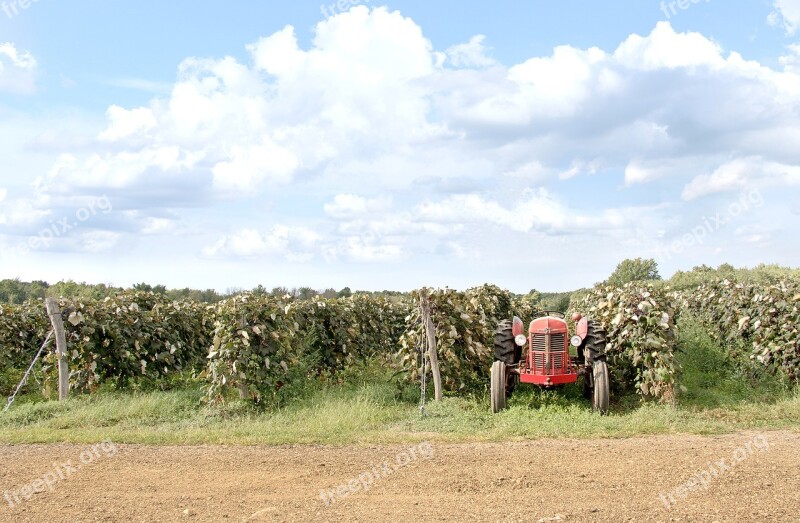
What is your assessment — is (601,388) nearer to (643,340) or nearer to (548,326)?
(548,326)

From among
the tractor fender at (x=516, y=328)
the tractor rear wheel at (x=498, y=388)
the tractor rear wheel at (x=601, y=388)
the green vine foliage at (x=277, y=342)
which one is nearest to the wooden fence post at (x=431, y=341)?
the tractor rear wheel at (x=498, y=388)

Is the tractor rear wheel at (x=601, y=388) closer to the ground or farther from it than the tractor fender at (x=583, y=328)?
closer to the ground

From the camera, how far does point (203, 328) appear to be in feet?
45.6

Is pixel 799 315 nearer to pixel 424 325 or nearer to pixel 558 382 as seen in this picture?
pixel 558 382

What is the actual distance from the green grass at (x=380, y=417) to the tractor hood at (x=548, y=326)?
1140 mm

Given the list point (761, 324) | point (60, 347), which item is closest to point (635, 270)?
point (761, 324)

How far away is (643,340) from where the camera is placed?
10.2 m

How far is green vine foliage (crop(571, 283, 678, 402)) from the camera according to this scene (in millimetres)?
9914

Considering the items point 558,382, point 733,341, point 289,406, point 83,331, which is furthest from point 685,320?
point 83,331

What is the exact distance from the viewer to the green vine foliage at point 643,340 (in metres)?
9.91

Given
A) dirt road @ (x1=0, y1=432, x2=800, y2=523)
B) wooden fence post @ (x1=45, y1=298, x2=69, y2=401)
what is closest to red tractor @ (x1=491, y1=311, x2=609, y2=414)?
dirt road @ (x1=0, y1=432, x2=800, y2=523)

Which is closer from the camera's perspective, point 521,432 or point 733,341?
point 521,432

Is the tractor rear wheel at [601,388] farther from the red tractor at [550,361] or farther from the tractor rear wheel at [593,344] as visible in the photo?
the tractor rear wheel at [593,344]

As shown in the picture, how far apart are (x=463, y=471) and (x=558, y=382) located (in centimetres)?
340
